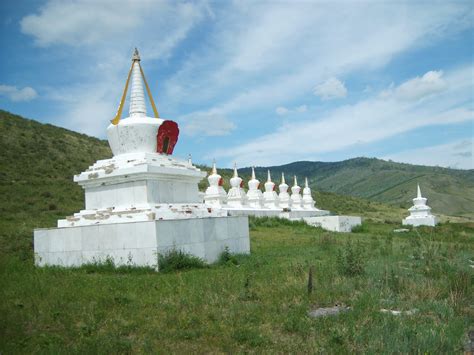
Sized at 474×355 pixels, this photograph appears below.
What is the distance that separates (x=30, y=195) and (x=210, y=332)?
23225 mm

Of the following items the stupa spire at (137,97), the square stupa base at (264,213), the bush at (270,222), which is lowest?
the bush at (270,222)

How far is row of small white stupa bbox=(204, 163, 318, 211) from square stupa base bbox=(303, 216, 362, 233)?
4661 mm

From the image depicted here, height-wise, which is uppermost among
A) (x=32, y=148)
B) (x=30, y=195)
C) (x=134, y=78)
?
(x=32, y=148)

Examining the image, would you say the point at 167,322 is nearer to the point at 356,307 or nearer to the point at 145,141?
the point at 356,307

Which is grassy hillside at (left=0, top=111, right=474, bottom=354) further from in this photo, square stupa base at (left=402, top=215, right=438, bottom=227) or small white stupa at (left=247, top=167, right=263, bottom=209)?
square stupa base at (left=402, top=215, right=438, bottom=227)

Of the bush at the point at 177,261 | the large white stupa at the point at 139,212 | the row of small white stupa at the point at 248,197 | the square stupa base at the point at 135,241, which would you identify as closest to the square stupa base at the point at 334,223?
the row of small white stupa at the point at 248,197

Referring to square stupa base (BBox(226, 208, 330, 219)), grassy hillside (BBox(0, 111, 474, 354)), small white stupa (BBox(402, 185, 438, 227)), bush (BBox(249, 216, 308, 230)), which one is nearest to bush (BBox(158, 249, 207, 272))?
grassy hillside (BBox(0, 111, 474, 354))

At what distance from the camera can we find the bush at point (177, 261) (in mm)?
11398

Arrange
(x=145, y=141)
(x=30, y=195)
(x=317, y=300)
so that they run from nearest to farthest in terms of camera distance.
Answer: (x=317, y=300) → (x=145, y=141) → (x=30, y=195)

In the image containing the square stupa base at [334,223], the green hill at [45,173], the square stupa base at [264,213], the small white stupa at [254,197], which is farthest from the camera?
the small white stupa at [254,197]

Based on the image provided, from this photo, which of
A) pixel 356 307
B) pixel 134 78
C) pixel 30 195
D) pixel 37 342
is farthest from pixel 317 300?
pixel 30 195

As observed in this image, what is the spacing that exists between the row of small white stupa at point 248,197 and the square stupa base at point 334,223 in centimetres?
466

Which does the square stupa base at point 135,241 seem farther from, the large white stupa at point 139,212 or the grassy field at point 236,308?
the grassy field at point 236,308

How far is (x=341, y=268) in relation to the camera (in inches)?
404
